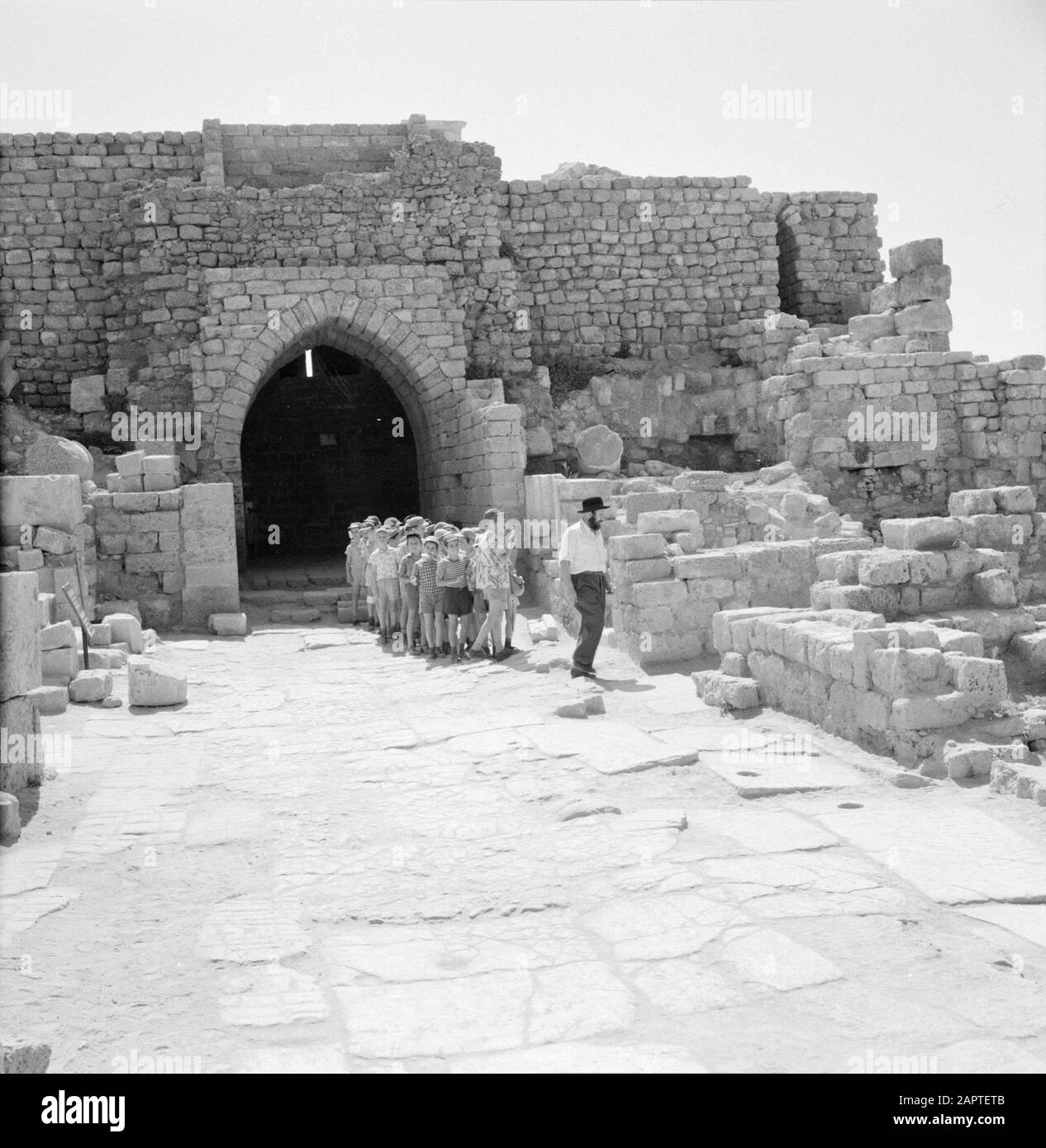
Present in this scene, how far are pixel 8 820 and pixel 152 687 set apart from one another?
3.89 m

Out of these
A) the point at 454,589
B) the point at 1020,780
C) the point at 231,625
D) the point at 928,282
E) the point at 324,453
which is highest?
the point at 928,282

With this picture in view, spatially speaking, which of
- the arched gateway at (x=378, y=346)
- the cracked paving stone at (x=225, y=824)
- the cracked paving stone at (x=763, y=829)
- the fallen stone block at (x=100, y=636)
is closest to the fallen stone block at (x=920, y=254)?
the arched gateway at (x=378, y=346)

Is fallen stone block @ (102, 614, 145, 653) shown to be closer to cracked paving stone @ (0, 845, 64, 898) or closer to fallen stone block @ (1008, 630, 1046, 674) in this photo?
cracked paving stone @ (0, 845, 64, 898)

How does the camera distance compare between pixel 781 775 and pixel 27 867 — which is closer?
pixel 27 867

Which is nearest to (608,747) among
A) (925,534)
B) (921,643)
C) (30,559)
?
(921,643)

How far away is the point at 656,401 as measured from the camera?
1973 cm

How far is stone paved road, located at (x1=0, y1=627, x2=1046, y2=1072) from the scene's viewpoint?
384cm

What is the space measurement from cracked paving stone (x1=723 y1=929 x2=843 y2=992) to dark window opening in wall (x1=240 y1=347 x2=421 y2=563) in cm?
2030

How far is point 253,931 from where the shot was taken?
4863mm

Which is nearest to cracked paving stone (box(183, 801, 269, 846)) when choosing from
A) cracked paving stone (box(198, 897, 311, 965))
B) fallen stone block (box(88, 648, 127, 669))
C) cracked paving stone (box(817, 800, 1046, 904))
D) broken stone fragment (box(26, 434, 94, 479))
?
cracked paving stone (box(198, 897, 311, 965))

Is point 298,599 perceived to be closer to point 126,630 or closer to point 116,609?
point 116,609

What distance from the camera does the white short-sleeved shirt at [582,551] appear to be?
10359 millimetres

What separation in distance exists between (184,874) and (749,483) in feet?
42.6
